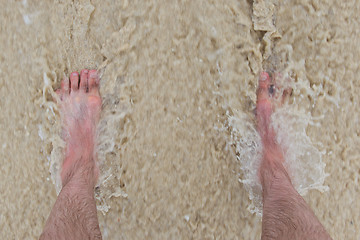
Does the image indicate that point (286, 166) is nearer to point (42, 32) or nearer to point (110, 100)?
point (110, 100)

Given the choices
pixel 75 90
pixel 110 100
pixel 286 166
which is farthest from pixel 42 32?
pixel 286 166

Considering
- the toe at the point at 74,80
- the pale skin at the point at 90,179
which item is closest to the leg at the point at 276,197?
the pale skin at the point at 90,179

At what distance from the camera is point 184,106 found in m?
1.65

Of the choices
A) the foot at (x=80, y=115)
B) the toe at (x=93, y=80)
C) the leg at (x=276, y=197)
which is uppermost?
the toe at (x=93, y=80)

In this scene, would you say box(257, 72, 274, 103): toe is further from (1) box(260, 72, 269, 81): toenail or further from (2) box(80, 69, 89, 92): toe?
(2) box(80, 69, 89, 92): toe

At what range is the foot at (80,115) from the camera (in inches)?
65.7

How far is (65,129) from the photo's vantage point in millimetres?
1716

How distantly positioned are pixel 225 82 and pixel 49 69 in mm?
908

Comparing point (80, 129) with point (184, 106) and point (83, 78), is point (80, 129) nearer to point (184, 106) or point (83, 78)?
point (83, 78)

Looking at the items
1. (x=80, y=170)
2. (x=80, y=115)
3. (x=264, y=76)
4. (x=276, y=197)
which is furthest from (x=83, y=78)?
(x=276, y=197)

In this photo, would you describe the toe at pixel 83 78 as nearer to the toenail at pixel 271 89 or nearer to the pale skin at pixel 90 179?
the pale skin at pixel 90 179

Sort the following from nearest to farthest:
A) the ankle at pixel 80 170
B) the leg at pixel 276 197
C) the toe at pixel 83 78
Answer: the leg at pixel 276 197, the ankle at pixel 80 170, the toe at pixel 83 78

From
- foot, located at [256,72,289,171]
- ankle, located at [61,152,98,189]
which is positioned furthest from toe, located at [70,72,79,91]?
foot, located at [256,72,289,171]

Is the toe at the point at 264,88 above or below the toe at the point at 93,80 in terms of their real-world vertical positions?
below
